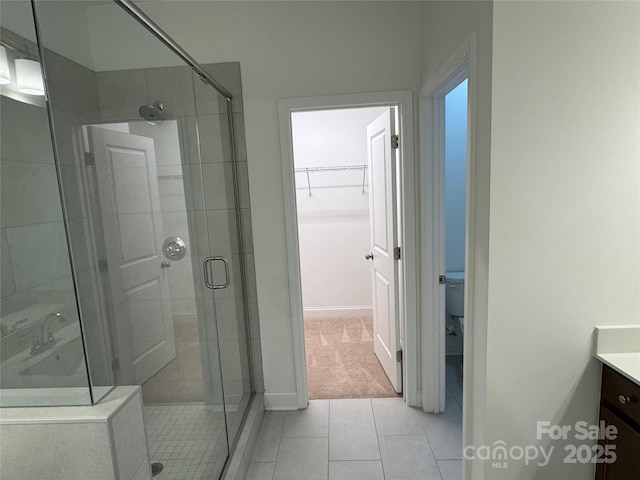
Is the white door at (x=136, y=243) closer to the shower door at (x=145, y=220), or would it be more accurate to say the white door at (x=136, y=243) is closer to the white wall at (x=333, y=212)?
the shower door at (x=145, y=220)

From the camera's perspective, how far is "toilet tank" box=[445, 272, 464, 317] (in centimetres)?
258

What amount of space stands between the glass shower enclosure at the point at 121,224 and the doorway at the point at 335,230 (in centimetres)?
141

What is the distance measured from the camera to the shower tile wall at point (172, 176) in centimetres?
139

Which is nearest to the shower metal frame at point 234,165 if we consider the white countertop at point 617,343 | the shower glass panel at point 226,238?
the shower glass panel at point 226,238

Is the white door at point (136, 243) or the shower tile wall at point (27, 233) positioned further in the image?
the white door at point (136, 243)

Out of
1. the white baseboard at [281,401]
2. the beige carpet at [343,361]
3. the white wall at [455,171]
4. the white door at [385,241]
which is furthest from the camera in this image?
the white wall at [455,171]

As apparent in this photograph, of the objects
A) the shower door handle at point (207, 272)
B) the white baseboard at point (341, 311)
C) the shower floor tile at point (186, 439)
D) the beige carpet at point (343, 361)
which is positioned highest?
the shower door handle at point (207, 272)

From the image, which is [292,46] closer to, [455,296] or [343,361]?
[455,296]

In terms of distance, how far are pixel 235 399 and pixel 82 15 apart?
2.25 metres

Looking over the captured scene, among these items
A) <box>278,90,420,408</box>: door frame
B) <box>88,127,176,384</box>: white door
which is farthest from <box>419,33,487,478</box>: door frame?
<box>88,127,176,384</box>: white door

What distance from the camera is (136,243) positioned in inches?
63.5

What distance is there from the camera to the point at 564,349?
4.10 ft

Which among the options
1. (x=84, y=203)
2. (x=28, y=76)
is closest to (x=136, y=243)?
(x=84, y=203)

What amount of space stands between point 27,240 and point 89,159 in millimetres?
431
